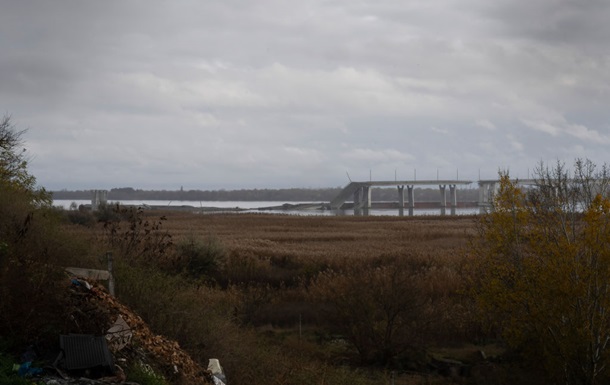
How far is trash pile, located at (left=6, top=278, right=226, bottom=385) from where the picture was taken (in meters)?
10.6

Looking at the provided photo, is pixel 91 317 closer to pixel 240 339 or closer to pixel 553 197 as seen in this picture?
pixel 240 339

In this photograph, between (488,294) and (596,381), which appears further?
(488,294)

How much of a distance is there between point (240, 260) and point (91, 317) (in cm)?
2631

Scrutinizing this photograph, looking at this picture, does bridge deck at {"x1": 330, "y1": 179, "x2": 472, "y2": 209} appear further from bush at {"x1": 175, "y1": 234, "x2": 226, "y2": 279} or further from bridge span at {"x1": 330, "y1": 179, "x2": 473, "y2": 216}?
bush at {"x1": 175, "y1": 234, "x2": 226, "y2": 279}

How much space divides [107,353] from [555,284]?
16.9 meters

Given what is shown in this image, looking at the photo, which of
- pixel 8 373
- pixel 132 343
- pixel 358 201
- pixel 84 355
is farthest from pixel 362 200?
pixel 8 373

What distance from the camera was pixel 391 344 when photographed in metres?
25.0

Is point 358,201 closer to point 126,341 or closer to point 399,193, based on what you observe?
point 399,193

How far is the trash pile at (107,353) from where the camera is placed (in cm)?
1059

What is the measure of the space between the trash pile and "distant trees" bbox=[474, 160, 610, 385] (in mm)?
13673

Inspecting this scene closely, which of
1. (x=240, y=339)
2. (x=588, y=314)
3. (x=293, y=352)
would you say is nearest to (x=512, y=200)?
(x=588, y=314)

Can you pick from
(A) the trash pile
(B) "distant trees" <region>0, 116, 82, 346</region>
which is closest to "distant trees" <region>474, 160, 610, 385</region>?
(A) the trash pile

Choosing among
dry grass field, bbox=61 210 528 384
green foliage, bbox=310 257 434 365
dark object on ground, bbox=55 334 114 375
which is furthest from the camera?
green foliage, bbox=310 257 434 365

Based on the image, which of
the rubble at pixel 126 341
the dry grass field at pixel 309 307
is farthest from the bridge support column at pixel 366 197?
the rubble at pixel 126 341
